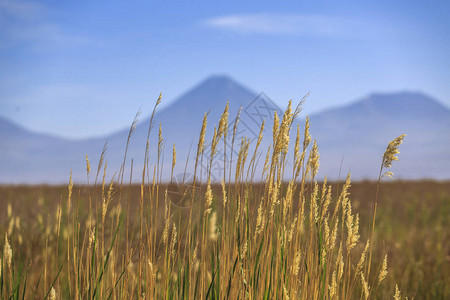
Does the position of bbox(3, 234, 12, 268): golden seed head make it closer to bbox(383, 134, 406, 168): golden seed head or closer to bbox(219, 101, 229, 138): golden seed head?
bbox(219, 101, 229, 138): golden seed head

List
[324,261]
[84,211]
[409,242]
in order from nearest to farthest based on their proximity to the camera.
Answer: [324,261]
[409,242]
[84,211]

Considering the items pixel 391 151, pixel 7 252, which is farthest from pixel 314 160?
pixel 7 252

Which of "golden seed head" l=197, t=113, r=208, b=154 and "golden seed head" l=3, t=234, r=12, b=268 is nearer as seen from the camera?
"golden seed head" l=197, t=113, r=208, b=154

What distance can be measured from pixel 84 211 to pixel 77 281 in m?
8.12

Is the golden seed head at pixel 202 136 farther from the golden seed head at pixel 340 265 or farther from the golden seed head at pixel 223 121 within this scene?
the golden seed head at pixel 340 265

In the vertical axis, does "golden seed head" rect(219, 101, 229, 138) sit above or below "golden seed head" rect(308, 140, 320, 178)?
above

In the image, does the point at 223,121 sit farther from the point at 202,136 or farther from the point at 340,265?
the point at 340,265

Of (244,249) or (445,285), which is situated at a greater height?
(244,249)

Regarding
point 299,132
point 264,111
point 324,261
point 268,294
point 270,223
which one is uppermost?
point 264,111

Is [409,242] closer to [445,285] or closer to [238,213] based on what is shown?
[445,285]

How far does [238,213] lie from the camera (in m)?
2.65

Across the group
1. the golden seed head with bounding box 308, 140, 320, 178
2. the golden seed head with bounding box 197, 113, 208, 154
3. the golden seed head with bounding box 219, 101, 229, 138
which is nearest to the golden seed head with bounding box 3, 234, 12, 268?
the golden seed head with bounding box 197, 113, 208, 154

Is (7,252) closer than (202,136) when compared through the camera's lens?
No

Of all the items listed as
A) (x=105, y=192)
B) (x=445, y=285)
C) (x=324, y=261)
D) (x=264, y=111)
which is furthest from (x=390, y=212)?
(x=105, y=192)
